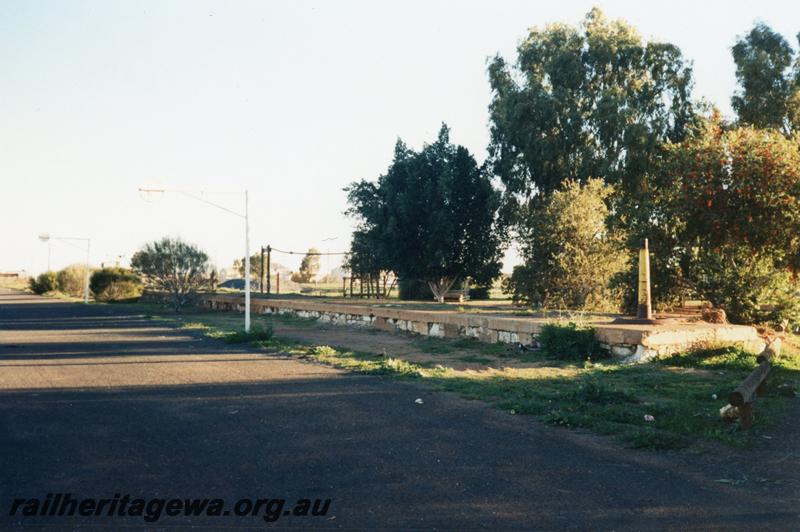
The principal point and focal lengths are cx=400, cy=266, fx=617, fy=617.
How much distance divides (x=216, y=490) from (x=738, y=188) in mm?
11986

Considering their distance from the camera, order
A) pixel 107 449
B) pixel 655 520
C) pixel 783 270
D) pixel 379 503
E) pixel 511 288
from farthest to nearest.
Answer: pixel 511 288 → pixel 783 270 → pixel 107 449 → pixel 379 503 → pixel 655 520

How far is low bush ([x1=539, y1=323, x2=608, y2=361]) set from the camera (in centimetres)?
1150

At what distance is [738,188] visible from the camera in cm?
1262

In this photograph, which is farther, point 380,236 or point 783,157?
point 380,236

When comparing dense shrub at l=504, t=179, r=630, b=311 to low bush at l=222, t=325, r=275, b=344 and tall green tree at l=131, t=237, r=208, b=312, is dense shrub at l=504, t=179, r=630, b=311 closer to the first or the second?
low bush at l=222, t=325, r=275, b=344

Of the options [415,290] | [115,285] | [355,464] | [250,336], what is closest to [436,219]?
[415,290]

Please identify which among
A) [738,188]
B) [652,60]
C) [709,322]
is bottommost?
[709,322]

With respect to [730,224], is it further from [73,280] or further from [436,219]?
[73,280]

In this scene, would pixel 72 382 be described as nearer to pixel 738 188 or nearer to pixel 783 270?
pixel 738 188

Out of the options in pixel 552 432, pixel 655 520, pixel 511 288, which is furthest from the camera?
pixel 511 288

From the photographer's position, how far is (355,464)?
17.4ft

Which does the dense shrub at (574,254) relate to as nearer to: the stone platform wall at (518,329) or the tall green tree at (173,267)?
the stone platform wall at (518,329)

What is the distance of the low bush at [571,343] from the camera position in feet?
37.7

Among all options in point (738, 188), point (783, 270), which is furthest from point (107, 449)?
point (783, 270)
